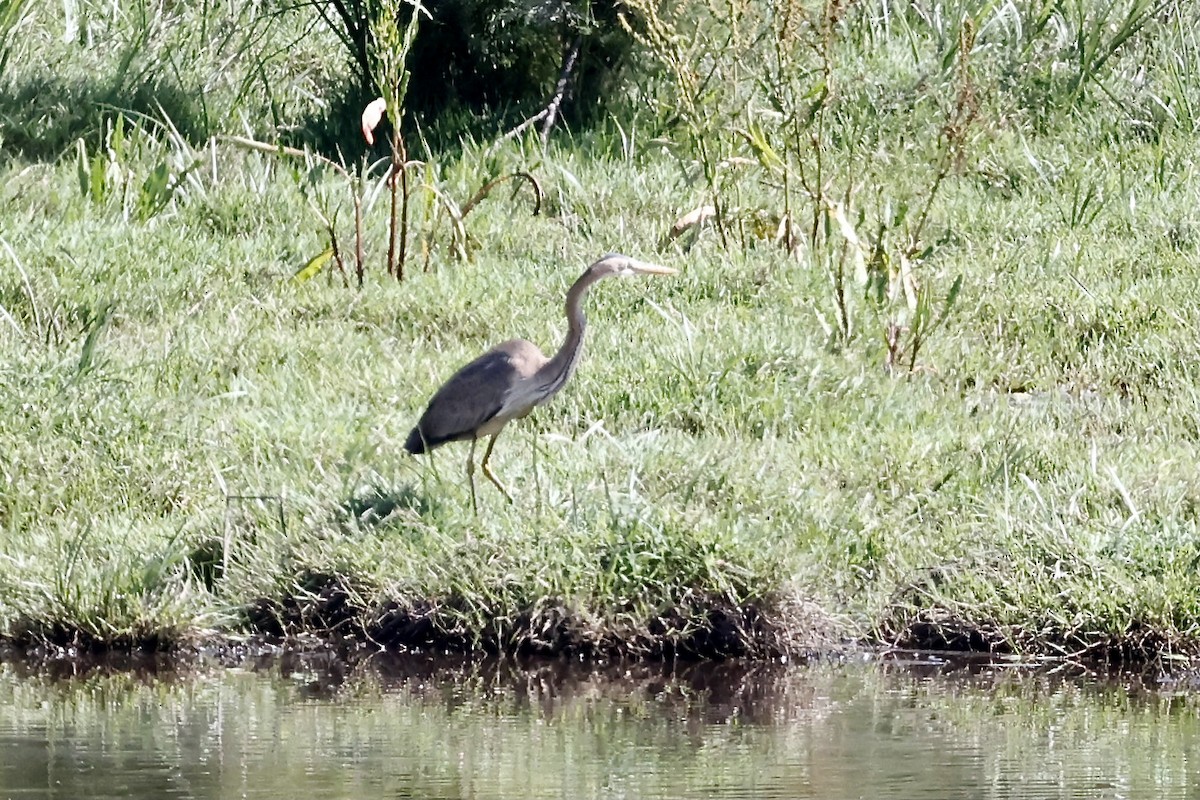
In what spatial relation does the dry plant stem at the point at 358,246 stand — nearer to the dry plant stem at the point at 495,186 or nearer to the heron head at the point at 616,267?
the dry plant stem at the point at 495,186

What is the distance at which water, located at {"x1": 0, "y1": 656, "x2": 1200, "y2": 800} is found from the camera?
465 cm

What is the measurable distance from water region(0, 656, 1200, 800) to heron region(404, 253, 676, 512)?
84cm

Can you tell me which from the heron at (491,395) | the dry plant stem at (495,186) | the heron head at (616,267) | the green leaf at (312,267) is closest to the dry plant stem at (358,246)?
the green leaf at (312,267)

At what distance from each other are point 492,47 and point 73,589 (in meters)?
4.52

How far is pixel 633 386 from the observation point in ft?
24.2

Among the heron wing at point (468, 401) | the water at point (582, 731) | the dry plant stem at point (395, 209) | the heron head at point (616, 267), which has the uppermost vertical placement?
the dry plant stem at point (395, 209)

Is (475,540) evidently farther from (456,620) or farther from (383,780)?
(383,780)

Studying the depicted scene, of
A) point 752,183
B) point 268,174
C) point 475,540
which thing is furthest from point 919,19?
point 475,540

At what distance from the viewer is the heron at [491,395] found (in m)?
6.46

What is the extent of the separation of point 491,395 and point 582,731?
1.56 metres

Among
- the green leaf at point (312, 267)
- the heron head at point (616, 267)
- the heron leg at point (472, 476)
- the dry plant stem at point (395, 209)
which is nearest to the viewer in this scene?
the heron leg at point (472, 476)

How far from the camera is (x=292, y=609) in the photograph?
6.12m

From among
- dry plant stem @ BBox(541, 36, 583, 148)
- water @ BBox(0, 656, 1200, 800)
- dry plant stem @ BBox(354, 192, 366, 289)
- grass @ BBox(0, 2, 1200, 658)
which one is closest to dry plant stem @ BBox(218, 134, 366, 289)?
dry plant stem @ BBox(354, 192, 366, 289)

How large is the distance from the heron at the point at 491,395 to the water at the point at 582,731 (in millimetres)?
843
